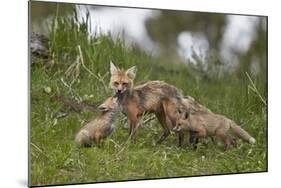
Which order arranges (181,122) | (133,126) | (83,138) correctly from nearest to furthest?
(83,138) < (133,126) < (181,122)

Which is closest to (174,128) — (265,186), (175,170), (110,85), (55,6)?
(175,170)

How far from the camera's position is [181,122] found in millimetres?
3154

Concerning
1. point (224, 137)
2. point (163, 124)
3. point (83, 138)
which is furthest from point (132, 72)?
point (224, 137)

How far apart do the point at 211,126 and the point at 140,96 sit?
48 cm

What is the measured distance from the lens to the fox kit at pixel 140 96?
119 inches

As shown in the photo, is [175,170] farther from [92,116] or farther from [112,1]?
[112,1]

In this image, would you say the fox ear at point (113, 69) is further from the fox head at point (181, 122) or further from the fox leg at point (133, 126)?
the fox head at point (181, 122)

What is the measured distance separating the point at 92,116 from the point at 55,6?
0.62 metres

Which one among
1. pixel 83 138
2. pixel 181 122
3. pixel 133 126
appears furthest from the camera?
pixel 181 122

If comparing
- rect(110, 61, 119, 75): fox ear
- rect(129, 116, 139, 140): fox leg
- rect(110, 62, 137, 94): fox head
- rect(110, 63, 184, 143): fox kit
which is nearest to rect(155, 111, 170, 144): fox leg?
rect(110, 63, 184, 143): fox kit

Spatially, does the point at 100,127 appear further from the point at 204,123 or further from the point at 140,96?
the point at 204,123

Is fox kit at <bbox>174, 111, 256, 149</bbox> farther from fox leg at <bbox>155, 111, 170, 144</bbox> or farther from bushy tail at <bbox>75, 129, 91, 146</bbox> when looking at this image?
bushy tail at <bbox>75, 129, 91, 146</bbox>

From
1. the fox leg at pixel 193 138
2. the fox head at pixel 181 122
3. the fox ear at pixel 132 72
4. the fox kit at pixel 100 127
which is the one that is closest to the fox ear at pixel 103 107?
the fox kit at pixel 100 127
